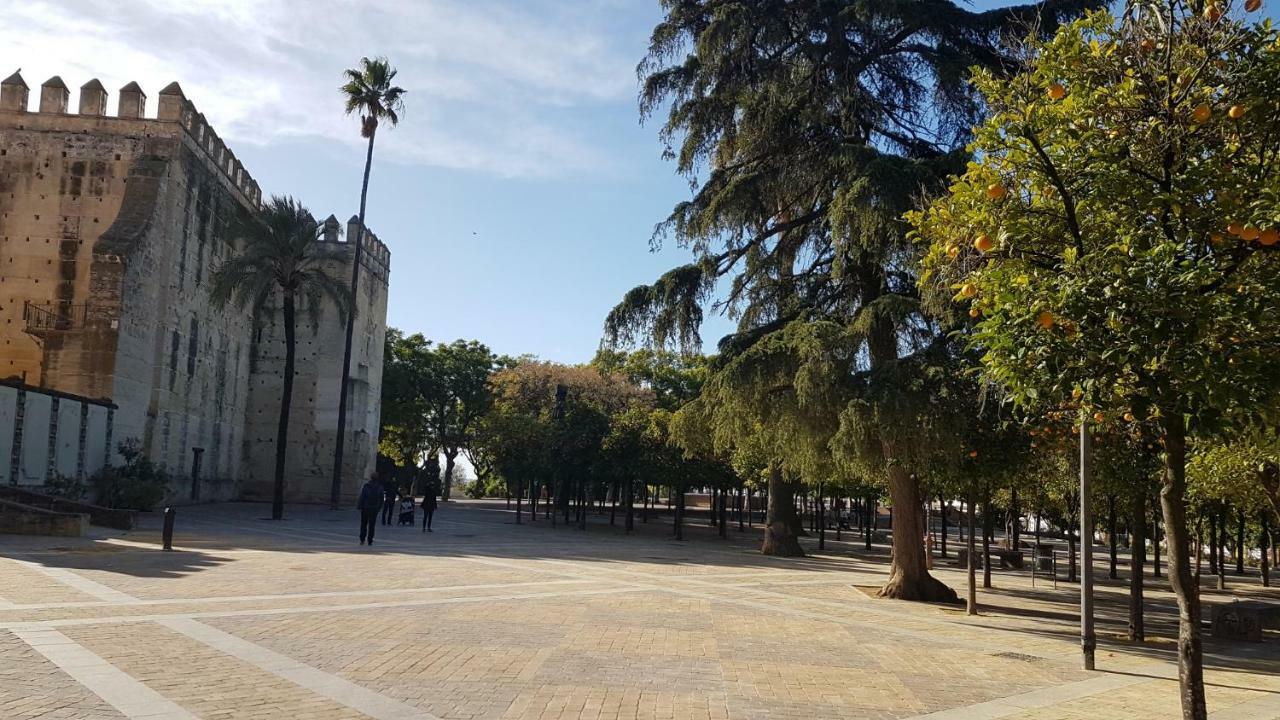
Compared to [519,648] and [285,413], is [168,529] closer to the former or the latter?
[519,648]

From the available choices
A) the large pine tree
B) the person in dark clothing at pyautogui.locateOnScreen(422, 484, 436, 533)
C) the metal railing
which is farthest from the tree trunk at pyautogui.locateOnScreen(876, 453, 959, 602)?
the metal railing

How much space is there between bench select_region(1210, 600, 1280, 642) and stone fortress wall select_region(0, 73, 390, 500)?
30.8 metres

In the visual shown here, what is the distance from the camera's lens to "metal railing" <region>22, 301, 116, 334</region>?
30438 mm

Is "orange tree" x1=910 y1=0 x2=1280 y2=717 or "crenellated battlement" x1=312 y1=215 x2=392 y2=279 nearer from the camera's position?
"orange tree" x1=910 y1=0 x2=1280 y2=717

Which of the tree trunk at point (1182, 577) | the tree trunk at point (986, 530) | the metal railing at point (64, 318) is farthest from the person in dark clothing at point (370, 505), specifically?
the tree trunk at point (1182, 577)

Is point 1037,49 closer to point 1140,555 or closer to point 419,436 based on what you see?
point 1140,555

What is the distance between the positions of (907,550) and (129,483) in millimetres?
23344

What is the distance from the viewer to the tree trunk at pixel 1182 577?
5.85 metres

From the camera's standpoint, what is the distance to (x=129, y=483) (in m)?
27.7

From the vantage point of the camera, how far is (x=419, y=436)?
64250 millimetres

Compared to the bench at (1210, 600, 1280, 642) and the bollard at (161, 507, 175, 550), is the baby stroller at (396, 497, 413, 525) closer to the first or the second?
the bollard at (161, 507, 175, 550)

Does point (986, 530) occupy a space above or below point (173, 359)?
below

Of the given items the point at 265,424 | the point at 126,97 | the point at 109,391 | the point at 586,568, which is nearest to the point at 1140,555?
the point at 586,568

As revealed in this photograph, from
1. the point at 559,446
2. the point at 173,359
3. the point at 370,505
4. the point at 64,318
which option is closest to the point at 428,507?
the point at 370,505
